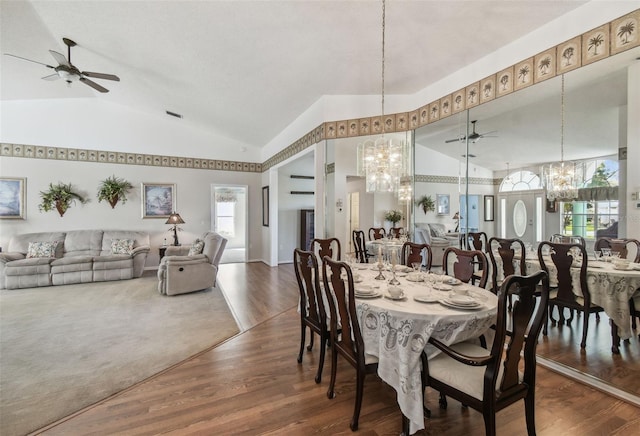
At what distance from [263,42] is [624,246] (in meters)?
4.12

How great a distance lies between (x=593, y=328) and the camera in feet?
11.1

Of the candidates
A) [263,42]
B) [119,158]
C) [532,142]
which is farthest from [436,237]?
[119,158]

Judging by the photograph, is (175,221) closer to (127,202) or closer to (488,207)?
(127,202)

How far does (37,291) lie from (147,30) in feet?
16.6

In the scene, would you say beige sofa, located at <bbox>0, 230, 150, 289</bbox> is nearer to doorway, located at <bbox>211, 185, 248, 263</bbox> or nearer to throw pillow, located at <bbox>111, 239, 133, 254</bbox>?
throw pillow, located at <bbox>111, 239, 133, 254</bbox>

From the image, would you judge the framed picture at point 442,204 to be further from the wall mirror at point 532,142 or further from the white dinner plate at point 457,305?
the white dinner plate at point 457,305

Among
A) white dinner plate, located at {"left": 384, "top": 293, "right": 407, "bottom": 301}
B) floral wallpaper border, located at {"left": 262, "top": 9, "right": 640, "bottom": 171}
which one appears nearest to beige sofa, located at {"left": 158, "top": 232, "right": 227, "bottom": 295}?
floral wallpaper border, located at {"left": 262, "top": 9, "right": 640, "bottom": 171}

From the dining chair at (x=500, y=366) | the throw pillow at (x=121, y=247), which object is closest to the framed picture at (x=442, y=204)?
the dining chair at (x=500, y=366)

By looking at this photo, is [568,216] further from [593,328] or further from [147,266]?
[147,266]

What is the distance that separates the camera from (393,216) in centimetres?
469

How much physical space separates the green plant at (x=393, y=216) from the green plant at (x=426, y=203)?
33cm

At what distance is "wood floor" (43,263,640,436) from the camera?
1.94m

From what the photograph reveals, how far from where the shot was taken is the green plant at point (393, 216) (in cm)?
466

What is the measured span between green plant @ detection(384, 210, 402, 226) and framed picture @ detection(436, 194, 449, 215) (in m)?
0.59
